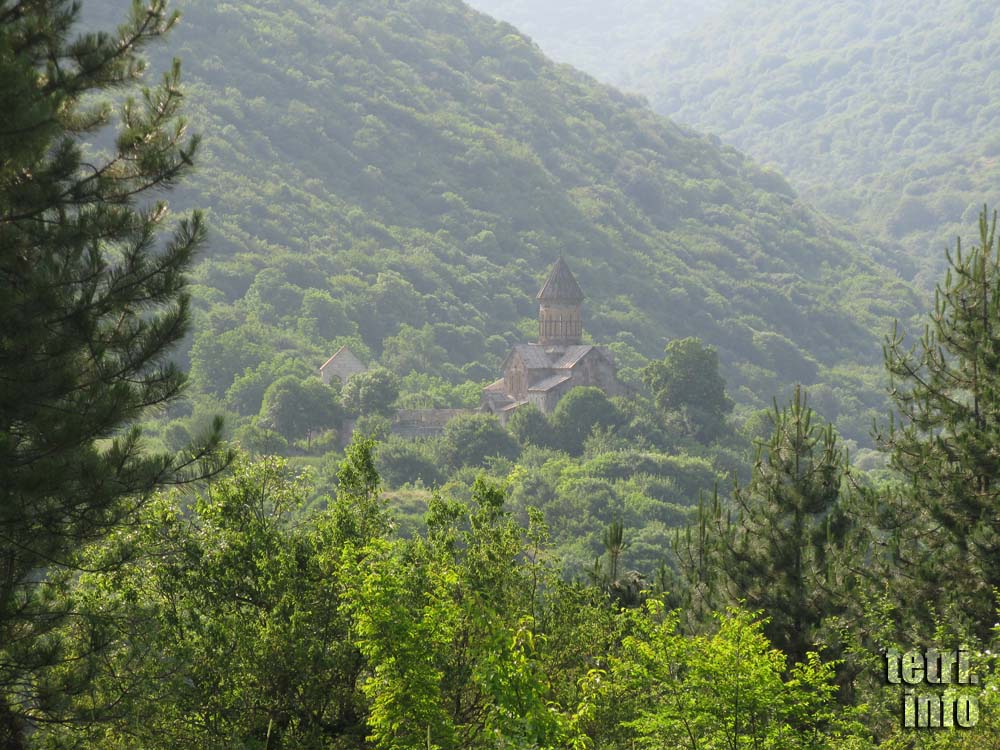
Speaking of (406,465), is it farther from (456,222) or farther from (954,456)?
(456,222)

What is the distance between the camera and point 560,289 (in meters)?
97.0

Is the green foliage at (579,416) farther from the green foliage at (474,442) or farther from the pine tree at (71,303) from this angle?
the pine tree at (71,303)

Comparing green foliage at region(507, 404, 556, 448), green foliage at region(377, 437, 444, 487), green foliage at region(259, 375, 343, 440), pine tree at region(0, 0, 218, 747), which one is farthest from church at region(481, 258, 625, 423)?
pine tree at region(0, 0, 218, 747)

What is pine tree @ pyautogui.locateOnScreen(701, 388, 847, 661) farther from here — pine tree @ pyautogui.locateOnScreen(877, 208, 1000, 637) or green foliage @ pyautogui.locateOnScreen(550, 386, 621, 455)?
green foliage @ pyautogui.locateOnScreen(550, 386, 621, 455)

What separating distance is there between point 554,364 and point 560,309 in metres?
4.84

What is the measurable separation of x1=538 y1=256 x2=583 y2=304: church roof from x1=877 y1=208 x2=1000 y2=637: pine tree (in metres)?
70.4

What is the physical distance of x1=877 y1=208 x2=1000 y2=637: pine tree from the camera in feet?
74.4

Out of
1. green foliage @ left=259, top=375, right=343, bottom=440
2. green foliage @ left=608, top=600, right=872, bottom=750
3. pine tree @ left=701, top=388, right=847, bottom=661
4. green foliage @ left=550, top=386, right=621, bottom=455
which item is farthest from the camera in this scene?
green foliage @ left=550, top=386, right=621, bottom=455

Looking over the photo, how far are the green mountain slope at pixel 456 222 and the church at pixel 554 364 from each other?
12.5 metres

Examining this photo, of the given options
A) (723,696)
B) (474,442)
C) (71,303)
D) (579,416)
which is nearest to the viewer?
(71,303)

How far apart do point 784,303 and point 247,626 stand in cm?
15180

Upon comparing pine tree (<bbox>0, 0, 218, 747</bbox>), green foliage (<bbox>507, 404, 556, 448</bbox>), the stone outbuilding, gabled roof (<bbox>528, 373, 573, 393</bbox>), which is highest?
the stone outbuilding

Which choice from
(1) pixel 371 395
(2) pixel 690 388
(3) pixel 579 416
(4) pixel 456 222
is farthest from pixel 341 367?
(4) pixel 456 222

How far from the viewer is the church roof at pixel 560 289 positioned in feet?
317
